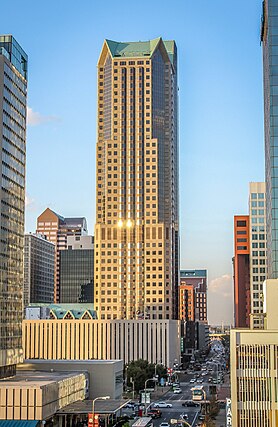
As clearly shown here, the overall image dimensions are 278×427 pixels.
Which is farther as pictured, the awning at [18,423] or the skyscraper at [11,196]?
the skyscraper at [11,196]

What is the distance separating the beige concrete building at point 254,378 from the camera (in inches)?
3086

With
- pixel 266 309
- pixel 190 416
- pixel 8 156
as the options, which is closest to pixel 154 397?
pixel 190 416

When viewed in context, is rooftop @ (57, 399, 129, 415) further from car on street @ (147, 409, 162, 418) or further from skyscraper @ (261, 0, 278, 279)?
skyscraper @ (261, 0, 278, 279)

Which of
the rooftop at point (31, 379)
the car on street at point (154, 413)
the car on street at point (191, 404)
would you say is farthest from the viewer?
the car on street at point (191, 404)

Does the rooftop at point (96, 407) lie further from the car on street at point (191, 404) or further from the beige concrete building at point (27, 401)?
the car on street at point (191, 404)

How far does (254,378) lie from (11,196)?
188 feet

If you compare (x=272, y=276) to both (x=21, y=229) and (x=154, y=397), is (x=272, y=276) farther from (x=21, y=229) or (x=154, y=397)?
(x=154, y=397)

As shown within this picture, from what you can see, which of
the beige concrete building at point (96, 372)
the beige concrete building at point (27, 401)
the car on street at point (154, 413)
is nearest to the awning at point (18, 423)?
the beige concrete building at point (27, 401)

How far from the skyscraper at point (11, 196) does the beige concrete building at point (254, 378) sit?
47.1m

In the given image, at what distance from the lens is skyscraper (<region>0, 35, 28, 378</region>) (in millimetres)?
117688

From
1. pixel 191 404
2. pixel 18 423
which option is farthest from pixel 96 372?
pixel 18 423

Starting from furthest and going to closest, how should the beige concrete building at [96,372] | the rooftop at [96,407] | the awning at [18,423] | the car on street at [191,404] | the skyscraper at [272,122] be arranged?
the car on street at [191,404]
the beige concrete building at [96,372]
the skyscraper at [272,122]
the rooftop at [96,407]
the awning at [18,423]

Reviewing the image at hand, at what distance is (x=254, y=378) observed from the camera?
7906cm

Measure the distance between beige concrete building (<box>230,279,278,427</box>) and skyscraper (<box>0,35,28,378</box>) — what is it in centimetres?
4714
